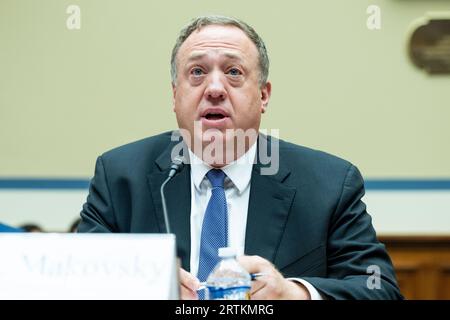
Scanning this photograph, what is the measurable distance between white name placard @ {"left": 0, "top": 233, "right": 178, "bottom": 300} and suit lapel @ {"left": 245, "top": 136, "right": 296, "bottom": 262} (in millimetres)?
812

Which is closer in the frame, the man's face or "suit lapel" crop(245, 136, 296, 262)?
"suit lapel" crop(245, 136, 296, 262)

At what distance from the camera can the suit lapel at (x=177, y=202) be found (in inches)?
104

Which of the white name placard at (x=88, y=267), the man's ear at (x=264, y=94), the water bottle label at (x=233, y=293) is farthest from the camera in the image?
the man's ear at (x=264, y=94)

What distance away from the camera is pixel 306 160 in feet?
9.55

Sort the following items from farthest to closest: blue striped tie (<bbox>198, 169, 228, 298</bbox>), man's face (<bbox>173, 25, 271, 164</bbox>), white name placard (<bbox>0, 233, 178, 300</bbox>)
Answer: man's face (<bbox>173, 25, 271, 164</bbox>)
blue striped tie (<bbox>198, 169, 228, 298</bbox>)
white name placard (<bbox>0, 233, 178, 300</bbox>)

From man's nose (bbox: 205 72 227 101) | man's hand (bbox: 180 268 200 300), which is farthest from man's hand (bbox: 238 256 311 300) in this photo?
man's nose (bbox: 205 72 227 101)

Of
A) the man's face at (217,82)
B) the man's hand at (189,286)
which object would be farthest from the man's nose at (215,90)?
the man's hand at (189,286)

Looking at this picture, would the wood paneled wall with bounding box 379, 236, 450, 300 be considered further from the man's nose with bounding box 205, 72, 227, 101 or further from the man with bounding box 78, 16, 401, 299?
the man's nose with bounding box 205, 72, 227, 101

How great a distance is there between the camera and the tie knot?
8.98 ft

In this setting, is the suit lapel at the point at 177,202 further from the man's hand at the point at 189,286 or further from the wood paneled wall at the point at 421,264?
the wood paneled wall at the point at 421,264

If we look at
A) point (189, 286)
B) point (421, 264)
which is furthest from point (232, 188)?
point (421, 264)

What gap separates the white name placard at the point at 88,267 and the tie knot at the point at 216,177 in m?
0.87

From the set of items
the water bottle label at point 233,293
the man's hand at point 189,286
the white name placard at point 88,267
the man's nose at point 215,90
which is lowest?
the man's hand at point 189,286

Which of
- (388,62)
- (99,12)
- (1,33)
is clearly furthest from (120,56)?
(388,62)
